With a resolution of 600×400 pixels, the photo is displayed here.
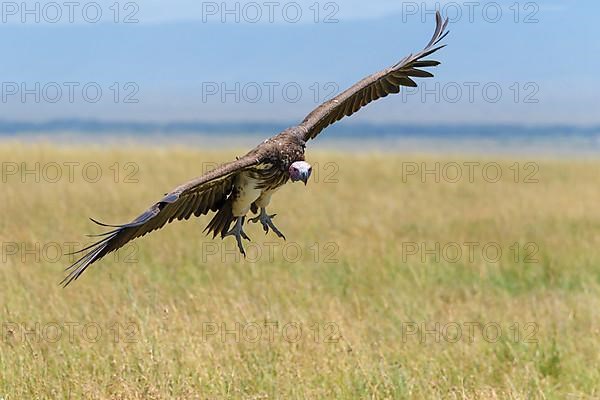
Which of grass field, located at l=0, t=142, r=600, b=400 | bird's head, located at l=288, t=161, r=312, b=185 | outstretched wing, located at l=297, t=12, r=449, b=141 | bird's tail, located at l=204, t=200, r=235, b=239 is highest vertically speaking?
outstretched wing, located at l=297, t=12, r=449, b=141

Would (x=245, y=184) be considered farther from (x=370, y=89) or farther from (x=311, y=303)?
(x=311, y=303)

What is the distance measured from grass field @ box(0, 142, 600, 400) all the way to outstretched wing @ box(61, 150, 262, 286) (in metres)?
0.94

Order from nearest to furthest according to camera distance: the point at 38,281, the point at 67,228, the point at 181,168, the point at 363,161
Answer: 1. the point at 38,281
2. the point at 67,228
3. the point at 181,168
4. the point at 363,161

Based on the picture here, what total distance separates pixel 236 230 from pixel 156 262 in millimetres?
3839

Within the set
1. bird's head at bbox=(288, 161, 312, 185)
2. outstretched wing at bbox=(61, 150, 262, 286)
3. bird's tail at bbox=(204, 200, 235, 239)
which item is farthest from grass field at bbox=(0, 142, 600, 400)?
bird's head at bbox=(288, 161, 312, 185)

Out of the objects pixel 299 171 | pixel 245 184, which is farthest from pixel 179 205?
pixel 299 171

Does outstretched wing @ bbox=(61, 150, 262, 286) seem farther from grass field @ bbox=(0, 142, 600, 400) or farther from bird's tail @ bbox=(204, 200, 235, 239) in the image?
grass field @ bbox=(0, 142, 600, 400)

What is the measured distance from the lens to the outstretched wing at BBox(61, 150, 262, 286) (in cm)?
470

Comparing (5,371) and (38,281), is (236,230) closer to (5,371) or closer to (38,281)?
(5,371)

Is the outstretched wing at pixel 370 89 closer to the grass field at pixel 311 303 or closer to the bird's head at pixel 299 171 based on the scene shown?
the bird's head at pixel 299 171

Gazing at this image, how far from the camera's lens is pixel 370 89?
271 inches

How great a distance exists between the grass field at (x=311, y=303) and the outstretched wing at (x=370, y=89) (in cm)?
150

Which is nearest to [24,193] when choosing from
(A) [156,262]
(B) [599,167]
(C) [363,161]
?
(A) [156,262]

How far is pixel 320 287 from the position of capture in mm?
8539
